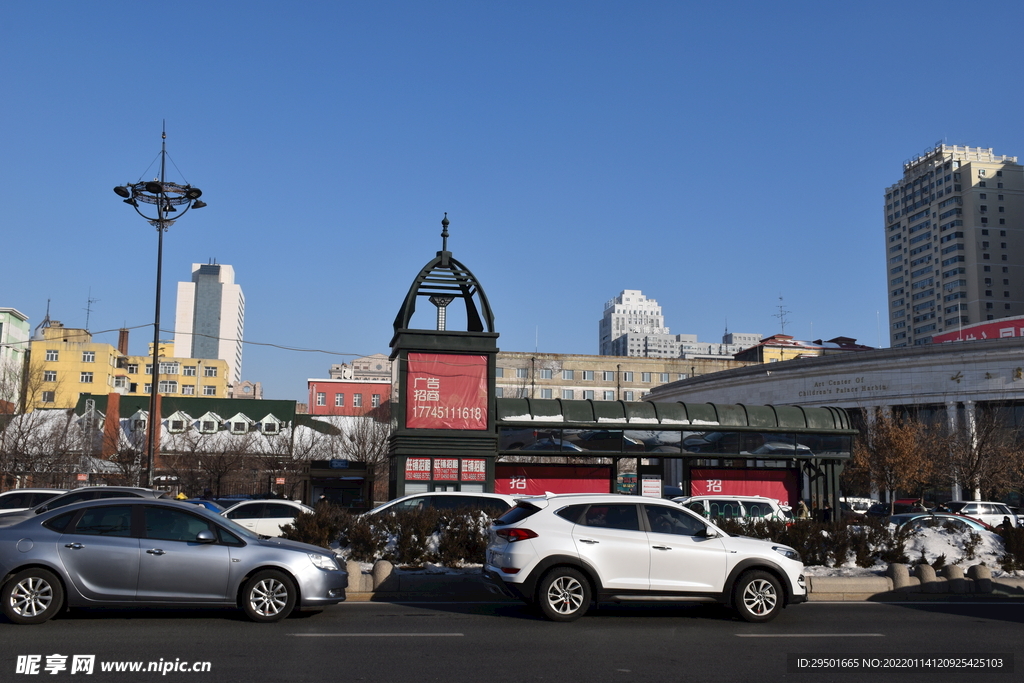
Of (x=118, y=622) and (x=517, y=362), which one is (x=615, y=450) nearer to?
(x=118, y=622)

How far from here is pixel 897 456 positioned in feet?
144

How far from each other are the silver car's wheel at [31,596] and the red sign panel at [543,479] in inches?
568

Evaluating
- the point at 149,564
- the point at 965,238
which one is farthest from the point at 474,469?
the point at 965,238

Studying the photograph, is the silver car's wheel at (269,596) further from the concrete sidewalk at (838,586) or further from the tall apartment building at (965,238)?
the tall apartment building at (965,238)

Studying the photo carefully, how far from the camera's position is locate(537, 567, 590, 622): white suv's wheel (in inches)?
430

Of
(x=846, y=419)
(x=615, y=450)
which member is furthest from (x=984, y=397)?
(x=615, y=450)

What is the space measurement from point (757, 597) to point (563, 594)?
263 cm

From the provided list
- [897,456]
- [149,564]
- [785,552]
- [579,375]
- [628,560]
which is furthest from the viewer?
[579,375]

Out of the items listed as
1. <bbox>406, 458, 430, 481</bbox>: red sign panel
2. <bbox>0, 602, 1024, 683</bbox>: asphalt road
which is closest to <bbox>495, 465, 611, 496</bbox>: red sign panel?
<bbox>406, 458, 430, 481</bbox>: red sign panel

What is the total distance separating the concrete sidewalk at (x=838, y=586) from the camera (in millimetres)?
13133

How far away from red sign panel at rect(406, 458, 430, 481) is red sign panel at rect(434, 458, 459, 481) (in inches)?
8.9

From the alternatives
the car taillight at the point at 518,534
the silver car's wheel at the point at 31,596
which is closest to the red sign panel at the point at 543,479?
the car taillight at the point at 518,534

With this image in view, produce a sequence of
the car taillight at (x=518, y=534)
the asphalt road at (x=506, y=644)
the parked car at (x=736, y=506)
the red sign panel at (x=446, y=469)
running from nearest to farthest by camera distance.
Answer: the asphalt road at (x=506, y=644) < the car taillight at (x=518, y=534) < the red sign panel at (x=446, y=469) < the parked car at (x=736, y=506)

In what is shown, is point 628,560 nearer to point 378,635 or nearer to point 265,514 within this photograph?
point 378,635
